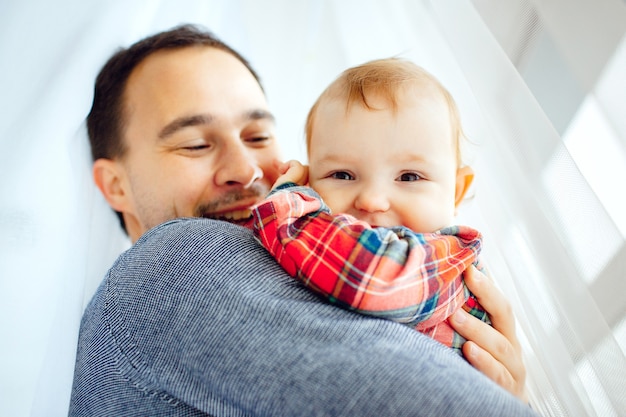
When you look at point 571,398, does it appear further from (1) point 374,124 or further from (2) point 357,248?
(1) point 374,124

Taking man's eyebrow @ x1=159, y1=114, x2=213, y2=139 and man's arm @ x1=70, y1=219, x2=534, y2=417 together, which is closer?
man's arm @ x1=70, y1=219, x2=534, y2=417

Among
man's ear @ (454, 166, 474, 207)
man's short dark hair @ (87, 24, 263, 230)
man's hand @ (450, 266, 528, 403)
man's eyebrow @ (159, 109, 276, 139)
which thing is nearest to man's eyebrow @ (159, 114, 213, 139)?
man's eyebrow @ (159, 109, 276, 139)

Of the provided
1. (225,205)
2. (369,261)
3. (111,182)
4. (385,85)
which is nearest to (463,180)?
(385,85)

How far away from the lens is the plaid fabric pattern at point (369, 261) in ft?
2.34

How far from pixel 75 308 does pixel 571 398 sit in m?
0.97

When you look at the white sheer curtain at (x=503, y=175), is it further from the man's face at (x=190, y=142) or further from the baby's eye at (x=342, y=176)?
the baby's eye at (x=342, y=176)

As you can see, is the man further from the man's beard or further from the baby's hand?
the man's beard

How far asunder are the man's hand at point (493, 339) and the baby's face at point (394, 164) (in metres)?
0.16

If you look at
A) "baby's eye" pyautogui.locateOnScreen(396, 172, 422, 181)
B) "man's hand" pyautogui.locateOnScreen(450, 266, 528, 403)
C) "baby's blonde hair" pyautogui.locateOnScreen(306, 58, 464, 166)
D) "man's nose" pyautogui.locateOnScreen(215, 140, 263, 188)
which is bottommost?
"man's nose" pyautogui.locateOnScreen(215, 140, 263, 188)

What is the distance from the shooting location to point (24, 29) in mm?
917

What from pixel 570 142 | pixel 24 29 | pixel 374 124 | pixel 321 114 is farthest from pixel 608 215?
pixel 24 29

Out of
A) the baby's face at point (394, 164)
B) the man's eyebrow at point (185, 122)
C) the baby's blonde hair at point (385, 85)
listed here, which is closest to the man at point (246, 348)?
the baby's face at point (394, 164)

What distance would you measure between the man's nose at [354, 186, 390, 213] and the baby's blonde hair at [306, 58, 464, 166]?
17 centimetres

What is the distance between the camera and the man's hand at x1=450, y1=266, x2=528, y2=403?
85 cm
